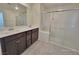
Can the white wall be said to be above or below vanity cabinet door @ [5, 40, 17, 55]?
above

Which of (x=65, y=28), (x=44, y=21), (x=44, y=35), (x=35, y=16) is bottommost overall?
(x=44, y=35)

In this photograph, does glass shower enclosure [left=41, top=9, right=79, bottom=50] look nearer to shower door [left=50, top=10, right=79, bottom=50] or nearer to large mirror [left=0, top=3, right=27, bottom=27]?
shower door [left=50, top=10, right=79, bottom=50]

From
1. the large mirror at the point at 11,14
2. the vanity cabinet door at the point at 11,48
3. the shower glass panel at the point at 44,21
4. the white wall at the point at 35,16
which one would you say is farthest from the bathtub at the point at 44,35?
the vanity cabinet door at the point at 11,48

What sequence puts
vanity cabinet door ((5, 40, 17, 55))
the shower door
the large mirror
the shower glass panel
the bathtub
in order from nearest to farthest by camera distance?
vanity cabinet door ((5, 40, 17, 55)) → the large mirror → the shower door → the bathtub → the shower glass panel

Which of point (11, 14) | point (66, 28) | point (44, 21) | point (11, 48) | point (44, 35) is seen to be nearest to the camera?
point (11, 48)

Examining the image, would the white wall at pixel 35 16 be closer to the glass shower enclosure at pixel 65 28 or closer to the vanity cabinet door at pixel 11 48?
the glass shower enclosure at pixel 65 28

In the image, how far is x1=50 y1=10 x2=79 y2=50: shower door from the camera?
8.23 ft

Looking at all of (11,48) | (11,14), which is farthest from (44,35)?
(11,48)

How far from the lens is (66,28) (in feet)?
8.98

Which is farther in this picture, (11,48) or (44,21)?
(44,21)

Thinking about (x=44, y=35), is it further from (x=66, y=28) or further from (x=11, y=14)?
(x=11, y=14)

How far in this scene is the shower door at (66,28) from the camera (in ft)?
8.23

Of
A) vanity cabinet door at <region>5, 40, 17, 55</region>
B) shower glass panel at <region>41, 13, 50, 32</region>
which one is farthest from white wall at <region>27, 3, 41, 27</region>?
vanity cabinet door at <region>5, 40, 17, 55</region>

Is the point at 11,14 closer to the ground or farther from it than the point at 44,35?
farther from it
